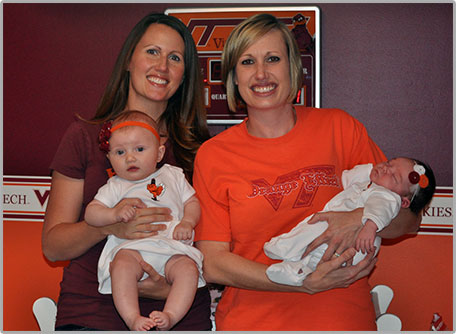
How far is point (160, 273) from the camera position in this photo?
2.32 m

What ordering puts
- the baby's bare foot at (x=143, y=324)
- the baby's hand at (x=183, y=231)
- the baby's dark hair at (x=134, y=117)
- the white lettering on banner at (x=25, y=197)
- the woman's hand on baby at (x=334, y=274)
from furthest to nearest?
the white lettering on banner at (x=25, y=197)
the baby's dark hair at (x=134, y=117)
the baby's hand at (x=183, y=231)
the woman's hand on baby at (x=334, y=274)
the baby's bare foot at (x=143, y=324)

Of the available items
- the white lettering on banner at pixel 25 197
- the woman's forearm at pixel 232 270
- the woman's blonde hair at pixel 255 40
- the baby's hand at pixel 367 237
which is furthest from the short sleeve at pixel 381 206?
the white lettering on banner at pixel 25 197

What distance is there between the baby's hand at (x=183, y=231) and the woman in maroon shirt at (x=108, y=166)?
0.30 ft

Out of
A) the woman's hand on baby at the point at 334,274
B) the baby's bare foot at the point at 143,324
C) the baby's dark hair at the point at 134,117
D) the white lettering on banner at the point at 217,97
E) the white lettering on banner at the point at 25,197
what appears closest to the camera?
the baby's bare foot at the point at 143,324

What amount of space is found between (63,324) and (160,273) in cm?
53

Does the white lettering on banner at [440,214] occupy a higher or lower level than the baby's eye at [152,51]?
lower

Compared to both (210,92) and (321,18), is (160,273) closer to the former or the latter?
(210,92)

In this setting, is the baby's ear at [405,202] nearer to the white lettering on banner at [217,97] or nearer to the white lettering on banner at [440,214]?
the white lettering on banner at [440,214]

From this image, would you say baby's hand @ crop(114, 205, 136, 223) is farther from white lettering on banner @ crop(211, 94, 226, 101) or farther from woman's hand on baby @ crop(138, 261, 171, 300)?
white lettering on banner @ crop(211, 94, 226, 101)

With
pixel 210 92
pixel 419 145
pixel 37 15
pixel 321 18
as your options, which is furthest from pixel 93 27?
pixel 419 145

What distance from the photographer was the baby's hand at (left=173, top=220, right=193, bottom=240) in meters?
2.31

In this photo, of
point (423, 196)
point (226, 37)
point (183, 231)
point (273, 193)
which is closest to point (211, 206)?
point (183, 231)

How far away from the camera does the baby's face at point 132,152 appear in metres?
2.36

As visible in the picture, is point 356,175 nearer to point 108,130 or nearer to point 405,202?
point 405,202
